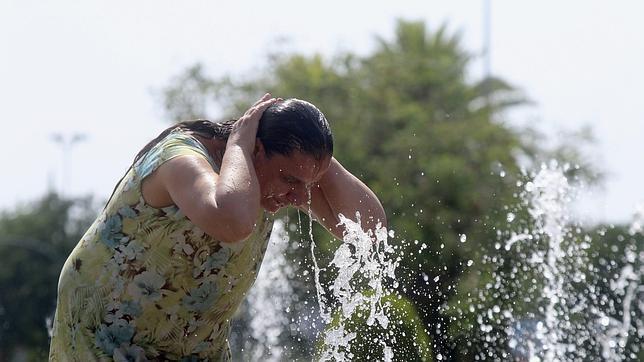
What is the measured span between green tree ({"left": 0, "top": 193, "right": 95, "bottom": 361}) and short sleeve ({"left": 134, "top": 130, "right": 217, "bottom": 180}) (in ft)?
104

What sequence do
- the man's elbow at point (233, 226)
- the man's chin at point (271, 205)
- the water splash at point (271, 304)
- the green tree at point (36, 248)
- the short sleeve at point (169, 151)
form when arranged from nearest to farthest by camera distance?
the man's elbow at point (233, 226), the short sleeve at point (169, 151), the man's chin at point (271, 205), the water splash at point (271, 304), the green tree at point (36, 248)

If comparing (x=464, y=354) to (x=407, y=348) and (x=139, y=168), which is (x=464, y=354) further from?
(x=139, y=168)

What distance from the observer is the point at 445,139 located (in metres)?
26.2

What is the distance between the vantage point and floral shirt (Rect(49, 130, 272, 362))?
355 cm

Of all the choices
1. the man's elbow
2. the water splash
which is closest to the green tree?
the water splash

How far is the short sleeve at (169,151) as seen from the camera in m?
3.51

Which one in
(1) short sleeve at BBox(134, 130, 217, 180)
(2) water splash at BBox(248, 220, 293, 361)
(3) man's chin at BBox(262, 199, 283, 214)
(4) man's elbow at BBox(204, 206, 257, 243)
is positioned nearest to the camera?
(4) man's elbow at BBox(204, 206, 257, 243)

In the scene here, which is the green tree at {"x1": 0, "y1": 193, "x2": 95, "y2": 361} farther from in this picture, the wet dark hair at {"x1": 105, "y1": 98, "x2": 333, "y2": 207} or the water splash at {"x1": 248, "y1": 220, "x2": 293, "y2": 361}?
the wet dark hair at {"x1": 105, "y1": 98, "x2": 333, "y2": 207}

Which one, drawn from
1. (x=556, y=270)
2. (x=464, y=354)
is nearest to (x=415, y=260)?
(x=464, y=354)

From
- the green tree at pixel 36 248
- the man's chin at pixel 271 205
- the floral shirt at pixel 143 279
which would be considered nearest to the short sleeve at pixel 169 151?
the floral shirt at pixel 143 279

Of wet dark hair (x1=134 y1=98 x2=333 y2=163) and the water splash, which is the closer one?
wet dark hair (x1=134 y1=98 x2=333 y2=163)

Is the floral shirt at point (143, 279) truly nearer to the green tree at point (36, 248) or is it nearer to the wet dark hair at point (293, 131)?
the wet dark hair at point (293, 131)

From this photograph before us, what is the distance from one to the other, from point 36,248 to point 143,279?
4186 centimetres

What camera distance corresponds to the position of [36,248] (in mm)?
44406
